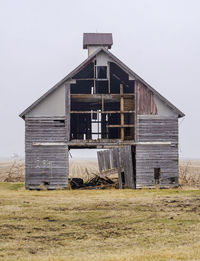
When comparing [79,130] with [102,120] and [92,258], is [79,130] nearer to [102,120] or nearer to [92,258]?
[102,120]

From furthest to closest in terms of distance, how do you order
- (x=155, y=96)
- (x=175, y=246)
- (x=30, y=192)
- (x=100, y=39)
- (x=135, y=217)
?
(x=100, y=39) < (x=155, y=96) < (x=30, y=192) < (x=135, y=217) < (x=175, y=246)

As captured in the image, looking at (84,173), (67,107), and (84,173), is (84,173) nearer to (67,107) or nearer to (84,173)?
(84,173)

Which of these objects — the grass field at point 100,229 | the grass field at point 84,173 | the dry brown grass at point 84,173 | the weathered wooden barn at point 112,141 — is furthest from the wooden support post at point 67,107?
the grass field at point 100,229

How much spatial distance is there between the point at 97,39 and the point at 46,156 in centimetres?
893

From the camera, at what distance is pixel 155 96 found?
1021 inches

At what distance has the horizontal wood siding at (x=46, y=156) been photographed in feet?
83.5

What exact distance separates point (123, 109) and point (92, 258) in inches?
A: 717

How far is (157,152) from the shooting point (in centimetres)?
2581

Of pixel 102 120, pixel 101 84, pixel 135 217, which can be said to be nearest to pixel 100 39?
pixel 101 84

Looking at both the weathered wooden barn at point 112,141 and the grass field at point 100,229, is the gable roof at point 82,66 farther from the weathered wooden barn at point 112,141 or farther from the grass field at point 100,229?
the grass field at point 100,229

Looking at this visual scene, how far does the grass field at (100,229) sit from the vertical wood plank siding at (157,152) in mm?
5528

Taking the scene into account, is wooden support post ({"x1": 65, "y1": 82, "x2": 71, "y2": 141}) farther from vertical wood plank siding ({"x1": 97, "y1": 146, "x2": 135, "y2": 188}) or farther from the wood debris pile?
the wood debris pile

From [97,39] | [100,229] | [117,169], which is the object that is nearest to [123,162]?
[117,169]

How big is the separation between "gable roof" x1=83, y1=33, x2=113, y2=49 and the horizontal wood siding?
632 centimetres
